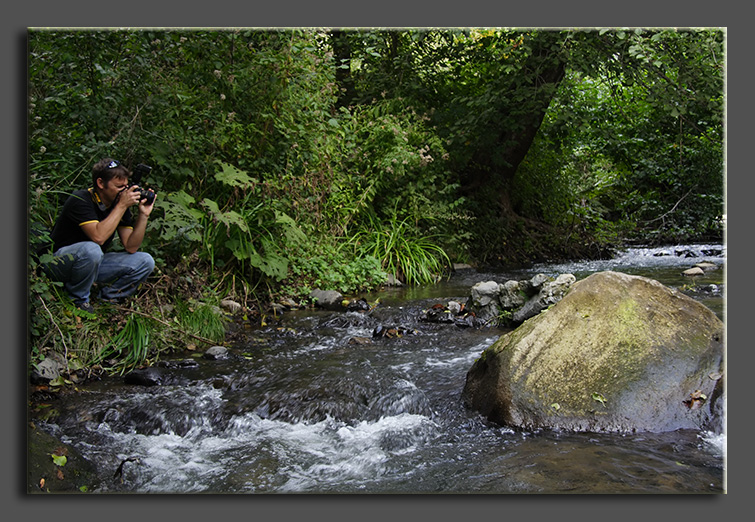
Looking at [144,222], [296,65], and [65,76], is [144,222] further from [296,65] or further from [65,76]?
[296,65]

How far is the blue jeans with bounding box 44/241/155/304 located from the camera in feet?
12.5

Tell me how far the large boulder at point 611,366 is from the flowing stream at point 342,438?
0.33 ft

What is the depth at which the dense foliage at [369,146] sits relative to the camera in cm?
397

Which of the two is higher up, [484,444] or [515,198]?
[515,198]

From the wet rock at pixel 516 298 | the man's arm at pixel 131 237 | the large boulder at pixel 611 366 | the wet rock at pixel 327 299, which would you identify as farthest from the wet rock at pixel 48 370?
the wet rock at pixel 516 298

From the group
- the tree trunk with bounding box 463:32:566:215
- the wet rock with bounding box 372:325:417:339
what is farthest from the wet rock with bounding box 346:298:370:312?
the tree trunk with bounding box 463:32:566:215

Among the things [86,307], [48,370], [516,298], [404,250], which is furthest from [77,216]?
[404,250]

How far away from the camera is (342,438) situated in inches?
117

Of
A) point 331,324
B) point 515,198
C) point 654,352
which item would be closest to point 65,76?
point 331,324

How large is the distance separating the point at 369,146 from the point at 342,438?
6124 millimetres

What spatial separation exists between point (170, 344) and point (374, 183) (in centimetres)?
461

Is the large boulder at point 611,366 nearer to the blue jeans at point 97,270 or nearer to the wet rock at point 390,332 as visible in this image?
the wet rock at point 390,332

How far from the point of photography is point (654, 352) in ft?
9.87

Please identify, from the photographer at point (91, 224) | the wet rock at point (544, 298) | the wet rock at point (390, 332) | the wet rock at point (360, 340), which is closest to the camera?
the photographer at point (91, 224)
